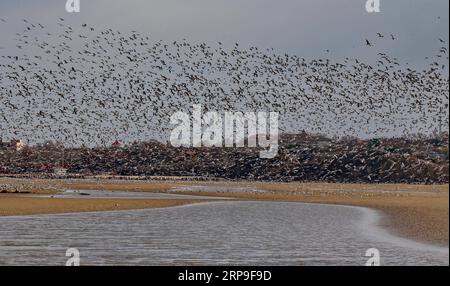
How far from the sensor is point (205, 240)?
135 ft

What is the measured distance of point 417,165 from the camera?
191 metres

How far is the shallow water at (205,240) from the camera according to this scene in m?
33.6

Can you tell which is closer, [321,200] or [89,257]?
[89,257]

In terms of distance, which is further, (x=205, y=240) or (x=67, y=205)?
(x=67, y=205)

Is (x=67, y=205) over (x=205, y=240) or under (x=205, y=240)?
under

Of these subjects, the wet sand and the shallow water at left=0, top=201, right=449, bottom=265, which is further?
the wet sand

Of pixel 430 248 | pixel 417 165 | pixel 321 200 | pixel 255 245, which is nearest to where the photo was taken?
pixel 430 248

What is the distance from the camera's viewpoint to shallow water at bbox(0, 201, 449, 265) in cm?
3356

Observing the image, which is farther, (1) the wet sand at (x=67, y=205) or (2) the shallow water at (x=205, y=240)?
(1) the wet sand at (x=67, y=205)
